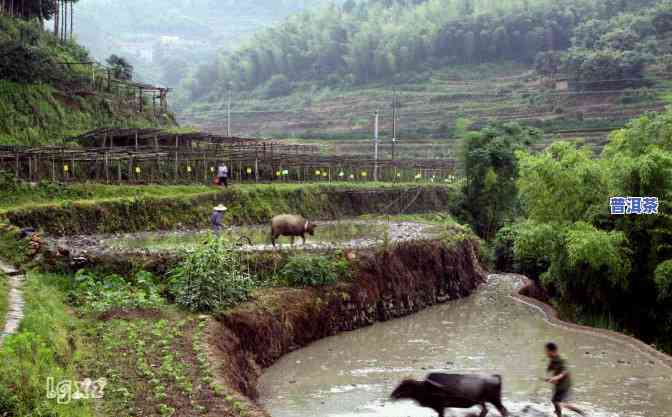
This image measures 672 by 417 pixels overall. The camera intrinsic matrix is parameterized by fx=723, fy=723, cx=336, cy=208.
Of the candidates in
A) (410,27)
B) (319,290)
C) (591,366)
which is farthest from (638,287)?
(410,27)

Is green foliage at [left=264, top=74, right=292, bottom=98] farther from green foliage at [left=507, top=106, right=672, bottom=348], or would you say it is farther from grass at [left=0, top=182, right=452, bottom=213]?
green foliage at [left=507, top=106, right=672, bottom=348]

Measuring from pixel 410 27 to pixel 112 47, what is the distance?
3459 inches

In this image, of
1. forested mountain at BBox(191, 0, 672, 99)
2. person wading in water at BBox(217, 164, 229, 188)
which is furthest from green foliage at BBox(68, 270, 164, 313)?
forested mountain at BBox(191, 0, 672, 99)

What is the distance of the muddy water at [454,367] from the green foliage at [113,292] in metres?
3.20

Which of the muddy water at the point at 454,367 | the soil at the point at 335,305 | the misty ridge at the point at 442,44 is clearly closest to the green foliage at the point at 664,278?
the muddy water at the point at 454,367

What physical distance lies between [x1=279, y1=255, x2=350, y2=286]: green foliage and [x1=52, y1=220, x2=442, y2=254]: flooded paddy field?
1144 mm

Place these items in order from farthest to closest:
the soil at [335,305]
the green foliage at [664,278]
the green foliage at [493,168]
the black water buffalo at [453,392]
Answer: the green foliage at [493,168]
the green foliage at [664,278]
the soil at [335,305]
the black water buffalo at [453,392]

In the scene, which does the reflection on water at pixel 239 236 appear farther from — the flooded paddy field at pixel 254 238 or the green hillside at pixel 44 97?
the green hillside at pixel 44 97

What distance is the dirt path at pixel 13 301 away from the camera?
11.0m

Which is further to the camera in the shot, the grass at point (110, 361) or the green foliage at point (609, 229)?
the green foliage at point (609, 229)

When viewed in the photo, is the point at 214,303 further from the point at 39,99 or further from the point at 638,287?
the point at 39,99

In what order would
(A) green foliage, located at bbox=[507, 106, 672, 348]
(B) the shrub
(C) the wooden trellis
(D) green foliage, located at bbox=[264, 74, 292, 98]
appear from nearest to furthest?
(A) green foliage, located at bbox=[507, 106, 672, 348] → (C) the wooden trellis → (B) the shrub → (D) green foliage, located at bbox=[264, 74, 292, 98]

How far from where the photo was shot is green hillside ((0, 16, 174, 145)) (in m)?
33.1

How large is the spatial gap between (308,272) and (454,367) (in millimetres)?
5102
